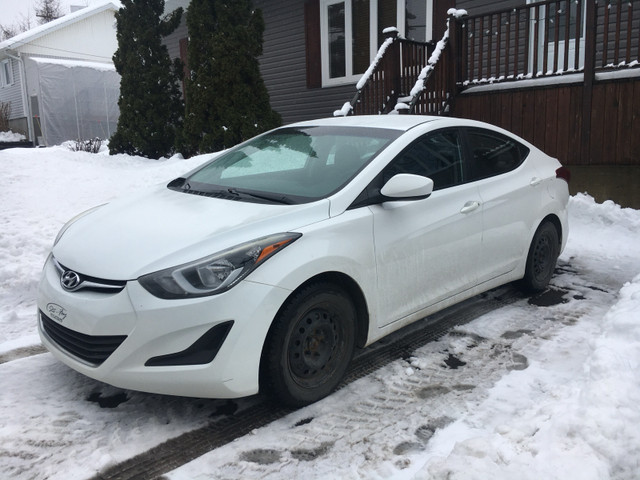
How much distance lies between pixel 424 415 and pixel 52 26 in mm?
34230

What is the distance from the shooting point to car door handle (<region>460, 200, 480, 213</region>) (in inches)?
161

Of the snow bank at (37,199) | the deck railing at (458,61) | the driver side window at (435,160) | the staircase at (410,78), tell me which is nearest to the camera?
the driver side window at (435,160)

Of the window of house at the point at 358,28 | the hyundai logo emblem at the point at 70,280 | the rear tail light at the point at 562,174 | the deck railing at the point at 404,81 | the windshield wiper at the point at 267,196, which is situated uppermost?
the window of house at the point at 358,28

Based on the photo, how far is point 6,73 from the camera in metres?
30.9

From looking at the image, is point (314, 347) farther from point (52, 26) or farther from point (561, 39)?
point (52, 26)

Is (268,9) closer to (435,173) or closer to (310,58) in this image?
(310,58)

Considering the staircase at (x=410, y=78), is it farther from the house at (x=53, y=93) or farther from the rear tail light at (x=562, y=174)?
the house at (x=53, y=93)

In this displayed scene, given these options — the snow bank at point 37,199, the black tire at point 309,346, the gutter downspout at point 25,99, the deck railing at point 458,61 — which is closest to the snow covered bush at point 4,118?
the gutter downspout at point 25,99

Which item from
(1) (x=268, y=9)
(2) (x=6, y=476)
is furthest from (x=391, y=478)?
(1) (x=268, y=9)

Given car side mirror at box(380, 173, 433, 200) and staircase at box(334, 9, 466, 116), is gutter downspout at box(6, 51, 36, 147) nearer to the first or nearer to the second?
staircase at box(334, 9, 466, 116)

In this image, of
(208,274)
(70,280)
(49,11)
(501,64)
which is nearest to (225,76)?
(501,64)

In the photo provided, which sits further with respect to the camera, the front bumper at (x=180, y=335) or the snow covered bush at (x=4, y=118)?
the snow covered bush at (x=4, y=118)

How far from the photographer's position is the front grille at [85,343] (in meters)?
2.81

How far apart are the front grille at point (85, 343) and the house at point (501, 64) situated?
6.75 meters
